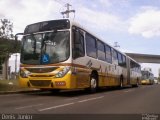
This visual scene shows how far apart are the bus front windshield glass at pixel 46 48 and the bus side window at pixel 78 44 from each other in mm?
438

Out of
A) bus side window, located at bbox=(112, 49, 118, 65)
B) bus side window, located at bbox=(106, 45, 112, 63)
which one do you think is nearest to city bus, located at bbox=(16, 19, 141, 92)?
bus side window, located at bbox=(106, 45, 112, 63)

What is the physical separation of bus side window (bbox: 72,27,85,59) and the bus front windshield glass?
0.44 meters

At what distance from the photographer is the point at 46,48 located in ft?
55.7

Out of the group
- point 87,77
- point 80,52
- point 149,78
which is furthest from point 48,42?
point 149,78

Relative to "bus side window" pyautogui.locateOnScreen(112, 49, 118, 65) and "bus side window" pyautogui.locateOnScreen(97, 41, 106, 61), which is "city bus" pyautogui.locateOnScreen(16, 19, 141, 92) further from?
"bus side window" pyautogui.locateOnScreen(112, 49, 118, 65)

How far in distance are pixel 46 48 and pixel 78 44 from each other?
157 cm

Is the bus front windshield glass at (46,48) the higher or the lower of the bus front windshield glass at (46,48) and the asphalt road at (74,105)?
the higher

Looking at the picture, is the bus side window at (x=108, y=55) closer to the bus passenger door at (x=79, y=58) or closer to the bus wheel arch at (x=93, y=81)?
the bus wheel arch at (x=93, y=81)

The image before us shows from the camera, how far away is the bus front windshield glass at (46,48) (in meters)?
16.7

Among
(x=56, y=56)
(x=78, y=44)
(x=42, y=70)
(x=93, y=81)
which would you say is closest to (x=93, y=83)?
(x=93, y=81)

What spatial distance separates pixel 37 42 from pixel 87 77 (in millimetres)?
3165

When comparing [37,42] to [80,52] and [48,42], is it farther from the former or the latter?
[80,52]

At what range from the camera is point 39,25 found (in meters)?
17.9

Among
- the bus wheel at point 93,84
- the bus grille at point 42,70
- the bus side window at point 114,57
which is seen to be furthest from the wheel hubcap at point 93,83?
the bus side window at point 114,57
